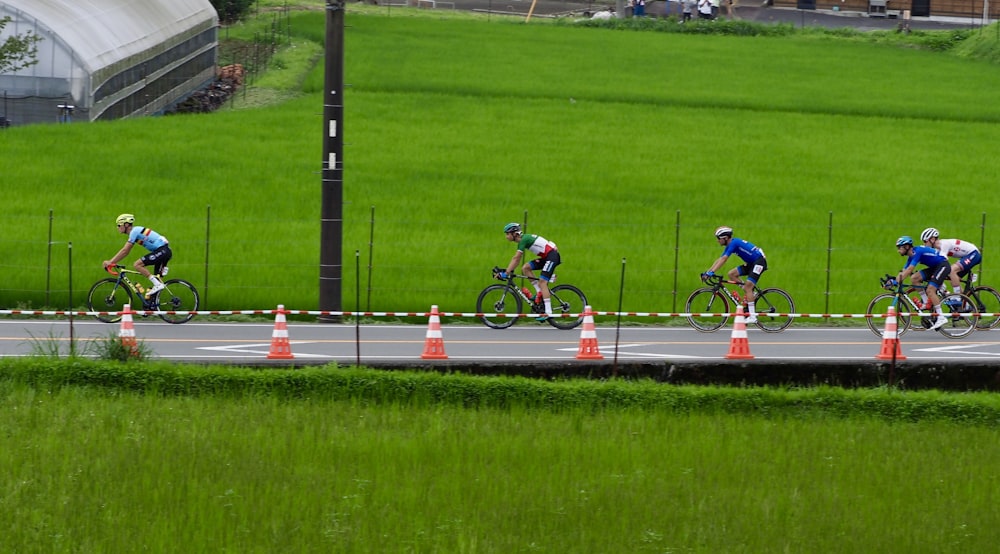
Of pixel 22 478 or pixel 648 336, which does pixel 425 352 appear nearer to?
pixel 648 336

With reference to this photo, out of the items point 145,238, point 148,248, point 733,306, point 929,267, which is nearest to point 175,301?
point 148,248

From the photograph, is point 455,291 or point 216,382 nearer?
point 216,382

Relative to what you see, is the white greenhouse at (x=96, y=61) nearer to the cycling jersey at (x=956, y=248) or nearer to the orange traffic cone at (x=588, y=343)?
the orange traffic cone at (x=588, y=343)

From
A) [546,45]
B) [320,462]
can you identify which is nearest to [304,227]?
[320,462]

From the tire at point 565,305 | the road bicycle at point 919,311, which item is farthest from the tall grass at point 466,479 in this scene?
the road bicycle at point 919,311

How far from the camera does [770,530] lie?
44.0ft

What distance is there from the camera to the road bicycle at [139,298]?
24.8 metres

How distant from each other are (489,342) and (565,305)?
1.53 meters

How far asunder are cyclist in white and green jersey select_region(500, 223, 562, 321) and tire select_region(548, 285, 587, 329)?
25cm

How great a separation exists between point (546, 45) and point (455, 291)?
3535 centimetres

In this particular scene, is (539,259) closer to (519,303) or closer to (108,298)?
(519,303)

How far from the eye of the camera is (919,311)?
82.3 feet

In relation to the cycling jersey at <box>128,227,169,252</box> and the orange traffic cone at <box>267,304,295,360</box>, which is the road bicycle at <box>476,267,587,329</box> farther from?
the cycling jersey at <box>128,227,169,252</box>

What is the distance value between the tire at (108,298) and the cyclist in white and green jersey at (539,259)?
6.19 m
